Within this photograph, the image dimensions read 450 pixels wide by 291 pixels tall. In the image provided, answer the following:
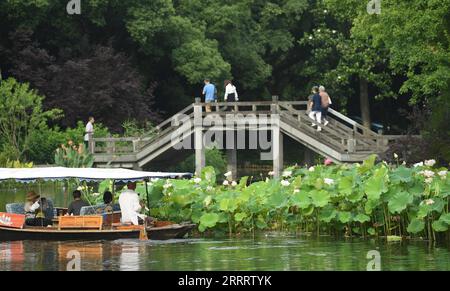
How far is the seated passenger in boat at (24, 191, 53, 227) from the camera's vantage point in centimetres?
3209

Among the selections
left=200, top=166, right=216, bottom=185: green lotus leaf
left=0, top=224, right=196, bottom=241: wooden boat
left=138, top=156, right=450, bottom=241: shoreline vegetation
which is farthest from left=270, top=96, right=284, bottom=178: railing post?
left=0, top=224, right=196, bottom=241: wooden boat

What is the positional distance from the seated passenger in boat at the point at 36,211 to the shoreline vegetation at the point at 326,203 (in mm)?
2478

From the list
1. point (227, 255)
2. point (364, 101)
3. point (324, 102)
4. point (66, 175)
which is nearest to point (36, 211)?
point (66, 175)

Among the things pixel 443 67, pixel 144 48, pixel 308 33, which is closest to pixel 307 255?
pixel 443 67

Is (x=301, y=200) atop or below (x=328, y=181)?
below

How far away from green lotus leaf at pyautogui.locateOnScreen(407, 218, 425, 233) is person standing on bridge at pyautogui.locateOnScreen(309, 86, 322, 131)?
787 inches

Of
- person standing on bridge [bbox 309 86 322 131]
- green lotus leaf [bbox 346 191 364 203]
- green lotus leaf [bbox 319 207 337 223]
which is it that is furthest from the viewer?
person standing on bridge [bbox 309 86 322 131]

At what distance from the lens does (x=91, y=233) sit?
3108cm

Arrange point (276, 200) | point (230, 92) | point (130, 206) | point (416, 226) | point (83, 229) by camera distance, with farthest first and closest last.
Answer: point (230, 92), point (276, 200), point (130, 206), point (83, 229), point (416, 226)

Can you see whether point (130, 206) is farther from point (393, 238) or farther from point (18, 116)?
point (18, 116)

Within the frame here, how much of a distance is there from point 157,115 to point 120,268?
114 ft

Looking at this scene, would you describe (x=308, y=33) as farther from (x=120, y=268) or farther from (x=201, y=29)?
(x=120, y=268)

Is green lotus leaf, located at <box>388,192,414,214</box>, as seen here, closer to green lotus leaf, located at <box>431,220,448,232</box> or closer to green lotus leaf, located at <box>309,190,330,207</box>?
green lotus leaf, located at <box>431,220,448,232</box>

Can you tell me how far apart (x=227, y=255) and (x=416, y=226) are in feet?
12.8
